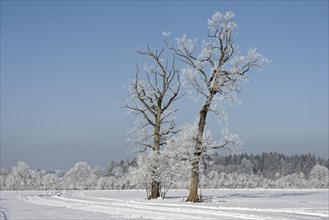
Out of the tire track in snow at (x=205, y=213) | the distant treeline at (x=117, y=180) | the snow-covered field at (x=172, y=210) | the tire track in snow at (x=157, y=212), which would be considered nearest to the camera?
the tire track in snow at (x=205, y=213)

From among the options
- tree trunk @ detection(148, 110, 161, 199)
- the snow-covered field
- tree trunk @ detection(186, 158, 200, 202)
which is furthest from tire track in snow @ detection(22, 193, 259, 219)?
tree trunk @ detection(148, 110, 161, 199)

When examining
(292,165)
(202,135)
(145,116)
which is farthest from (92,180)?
(292,165)

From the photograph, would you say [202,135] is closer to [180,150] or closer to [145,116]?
[180,150]

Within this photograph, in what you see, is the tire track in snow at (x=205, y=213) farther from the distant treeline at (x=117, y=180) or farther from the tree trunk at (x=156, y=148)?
the distant treeline at (x=117, y=180)

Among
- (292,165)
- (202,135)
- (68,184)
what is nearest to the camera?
(202,135)

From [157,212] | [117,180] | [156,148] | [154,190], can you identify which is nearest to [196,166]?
[156,148]

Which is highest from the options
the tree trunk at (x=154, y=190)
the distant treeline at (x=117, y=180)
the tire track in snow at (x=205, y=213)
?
the distant treeline at (x=117, y=180)

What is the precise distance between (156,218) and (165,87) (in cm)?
2094

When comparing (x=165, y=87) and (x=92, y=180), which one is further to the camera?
(x=92, y=180)

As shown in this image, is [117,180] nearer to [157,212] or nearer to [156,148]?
[156,148]

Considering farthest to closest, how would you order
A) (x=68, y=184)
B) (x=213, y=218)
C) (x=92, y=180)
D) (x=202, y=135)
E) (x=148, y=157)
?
(x=92, y=180) → (x=68, y=184) → (x=148, y=157) → (x=202, y=135) → (x=213, y=218)

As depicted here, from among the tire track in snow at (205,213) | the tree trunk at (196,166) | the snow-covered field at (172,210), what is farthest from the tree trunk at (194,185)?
the tire track in snow at (205,213)

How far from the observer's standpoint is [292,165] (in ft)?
639

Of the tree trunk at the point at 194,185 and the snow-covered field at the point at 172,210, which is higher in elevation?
the tree trunk at the point at 194,185
